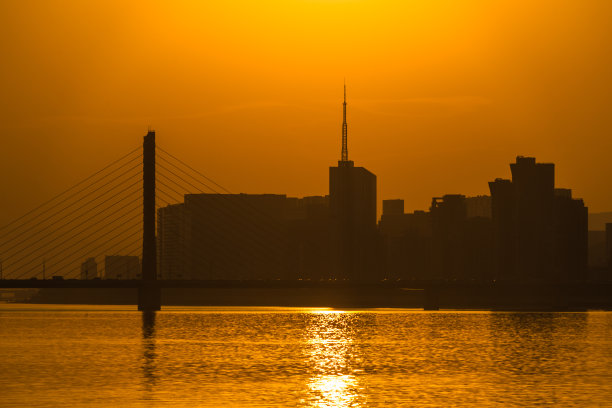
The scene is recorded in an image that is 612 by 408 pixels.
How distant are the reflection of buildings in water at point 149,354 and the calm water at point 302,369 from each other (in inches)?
4.2

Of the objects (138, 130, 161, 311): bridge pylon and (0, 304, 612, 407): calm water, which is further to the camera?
(138, 130, 161, 311): bridge pylon

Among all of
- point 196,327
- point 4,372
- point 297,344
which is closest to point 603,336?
point 297,344

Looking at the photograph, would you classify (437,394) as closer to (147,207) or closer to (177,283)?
(177,283)

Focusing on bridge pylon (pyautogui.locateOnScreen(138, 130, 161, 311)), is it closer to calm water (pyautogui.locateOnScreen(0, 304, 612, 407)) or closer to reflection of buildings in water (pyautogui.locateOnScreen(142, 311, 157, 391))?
reflection of buildings in water (pyautogui.locateOnScreen(142, 311, 157, 391))

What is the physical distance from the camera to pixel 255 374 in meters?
55.2

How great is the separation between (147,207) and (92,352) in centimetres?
6492

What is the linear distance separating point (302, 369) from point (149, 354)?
14.0 meters

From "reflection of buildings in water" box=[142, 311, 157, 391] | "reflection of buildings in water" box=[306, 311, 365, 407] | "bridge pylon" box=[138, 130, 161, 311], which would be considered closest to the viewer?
"reflection of buildings in water" box=[306, 311, 365, 407]

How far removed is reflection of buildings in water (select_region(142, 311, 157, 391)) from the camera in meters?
51.5

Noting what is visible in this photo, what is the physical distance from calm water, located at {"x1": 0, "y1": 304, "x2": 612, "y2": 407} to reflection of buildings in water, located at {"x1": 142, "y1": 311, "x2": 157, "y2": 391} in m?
0.11

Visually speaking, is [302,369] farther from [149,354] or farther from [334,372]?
[149,354]

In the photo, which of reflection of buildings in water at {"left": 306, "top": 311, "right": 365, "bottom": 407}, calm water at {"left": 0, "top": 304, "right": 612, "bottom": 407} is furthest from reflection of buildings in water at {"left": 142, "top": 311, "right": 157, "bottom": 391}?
reflection of buildings in water at {"left": 306, "top": 311, "right": 365, "bottom": 407}

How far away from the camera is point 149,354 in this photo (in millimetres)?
69438

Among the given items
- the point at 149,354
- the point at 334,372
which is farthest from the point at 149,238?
the point at 334,372
